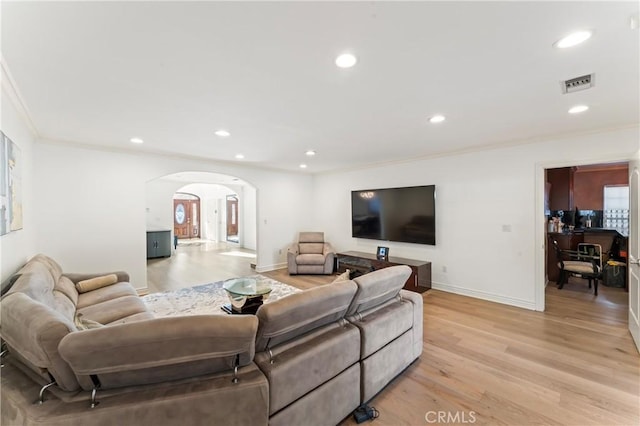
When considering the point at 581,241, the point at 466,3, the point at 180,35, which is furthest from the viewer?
the point at 581,241

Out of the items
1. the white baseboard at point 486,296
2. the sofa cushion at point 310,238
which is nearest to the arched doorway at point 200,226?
the sofa cushion at point 310,238

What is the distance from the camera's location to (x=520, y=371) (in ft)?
7.95

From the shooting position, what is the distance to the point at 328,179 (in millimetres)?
7066

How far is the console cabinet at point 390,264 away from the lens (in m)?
4.61

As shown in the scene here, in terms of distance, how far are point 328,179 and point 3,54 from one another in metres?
5.78

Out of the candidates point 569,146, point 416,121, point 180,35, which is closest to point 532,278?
point 569,146

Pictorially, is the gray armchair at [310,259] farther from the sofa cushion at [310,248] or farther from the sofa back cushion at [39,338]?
the sofa back cushion at [39,338]

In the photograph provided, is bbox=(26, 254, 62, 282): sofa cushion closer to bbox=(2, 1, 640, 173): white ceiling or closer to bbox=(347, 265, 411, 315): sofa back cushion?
bbox=(2, 1, 640, 173): white ceiling

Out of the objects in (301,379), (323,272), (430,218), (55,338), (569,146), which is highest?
(569,146)

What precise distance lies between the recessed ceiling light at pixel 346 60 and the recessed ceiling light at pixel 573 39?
4.10ft

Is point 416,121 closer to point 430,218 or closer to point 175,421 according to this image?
point 430,218

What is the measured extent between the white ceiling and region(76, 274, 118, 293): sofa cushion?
74.8 inches

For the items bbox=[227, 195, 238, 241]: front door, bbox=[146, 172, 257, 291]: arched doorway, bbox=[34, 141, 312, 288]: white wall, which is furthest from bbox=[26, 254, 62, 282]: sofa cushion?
bbox=[227, 195, 238, 241]: front door

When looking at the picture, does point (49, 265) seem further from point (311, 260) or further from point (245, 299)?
point (311, 260)
